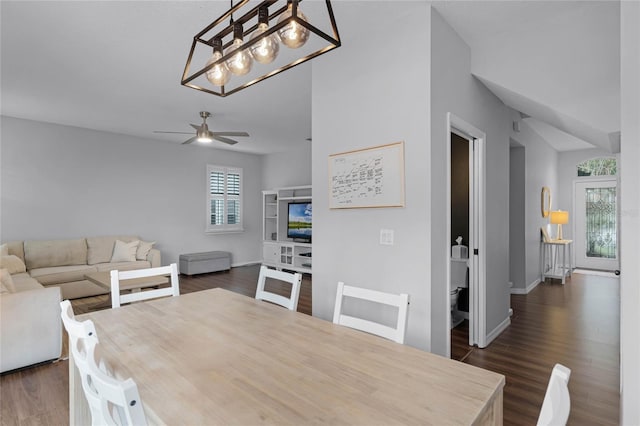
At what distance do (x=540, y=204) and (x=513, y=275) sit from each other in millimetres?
1759

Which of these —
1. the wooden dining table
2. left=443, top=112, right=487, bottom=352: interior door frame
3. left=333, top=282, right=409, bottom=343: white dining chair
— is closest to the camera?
the wooden dining table

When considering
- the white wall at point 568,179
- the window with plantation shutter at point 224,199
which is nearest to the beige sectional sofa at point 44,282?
the window with plantation shutter at point 224,199

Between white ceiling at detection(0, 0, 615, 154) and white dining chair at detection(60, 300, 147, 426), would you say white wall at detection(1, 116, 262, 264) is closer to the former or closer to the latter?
white ceiling at detection(0, 0, 615, 154)

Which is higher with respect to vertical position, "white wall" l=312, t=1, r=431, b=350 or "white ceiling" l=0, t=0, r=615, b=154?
"white ceiling" l=0, t=0, r=615, b=154

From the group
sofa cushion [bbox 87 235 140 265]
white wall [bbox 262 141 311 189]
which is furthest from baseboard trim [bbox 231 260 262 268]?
sofa cushion [bbox 87 235 140 265]

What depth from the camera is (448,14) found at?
2.41 m

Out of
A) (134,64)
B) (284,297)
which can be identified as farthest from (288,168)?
(284,297)

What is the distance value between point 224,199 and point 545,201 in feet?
21.7

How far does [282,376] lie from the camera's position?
1.12m

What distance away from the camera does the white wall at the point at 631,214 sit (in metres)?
1.28

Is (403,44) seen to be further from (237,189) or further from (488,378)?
(237,189)

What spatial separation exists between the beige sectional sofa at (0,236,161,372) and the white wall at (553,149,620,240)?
8.65m

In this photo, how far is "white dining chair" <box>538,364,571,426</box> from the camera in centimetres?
64

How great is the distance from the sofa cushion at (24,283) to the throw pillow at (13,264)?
0.10 meters
